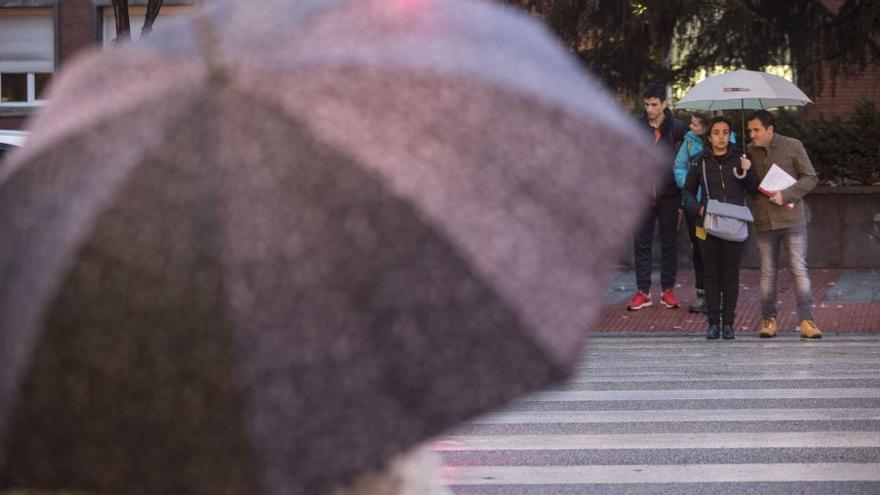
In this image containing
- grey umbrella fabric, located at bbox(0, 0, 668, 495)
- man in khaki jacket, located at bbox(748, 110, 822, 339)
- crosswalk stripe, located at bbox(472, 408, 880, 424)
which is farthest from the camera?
man in khaki jacket, located at bbox(748, 110, 822, 339)

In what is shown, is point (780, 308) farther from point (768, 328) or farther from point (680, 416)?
point (680, 416)

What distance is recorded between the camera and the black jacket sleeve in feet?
44.0

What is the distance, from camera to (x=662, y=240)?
49.7 feet

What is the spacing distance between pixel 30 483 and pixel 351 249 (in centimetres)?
67

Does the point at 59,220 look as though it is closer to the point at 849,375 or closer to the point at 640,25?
the point at 849,375

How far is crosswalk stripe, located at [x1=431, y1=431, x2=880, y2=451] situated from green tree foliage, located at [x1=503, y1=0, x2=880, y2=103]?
1147cm

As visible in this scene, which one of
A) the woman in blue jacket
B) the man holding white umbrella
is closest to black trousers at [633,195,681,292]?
the woman in blue jacket

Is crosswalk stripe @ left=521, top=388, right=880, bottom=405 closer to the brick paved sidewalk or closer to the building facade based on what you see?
the brick paved sidewalk

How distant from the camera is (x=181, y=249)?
2410 millimetres

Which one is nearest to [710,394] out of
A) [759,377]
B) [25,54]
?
[759,377]

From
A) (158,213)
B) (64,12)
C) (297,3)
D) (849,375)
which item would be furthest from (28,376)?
(64,12)

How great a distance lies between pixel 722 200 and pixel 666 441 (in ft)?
18.6

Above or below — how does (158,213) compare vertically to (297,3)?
below

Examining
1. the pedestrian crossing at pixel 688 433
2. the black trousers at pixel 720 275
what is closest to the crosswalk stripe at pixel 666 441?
the pedestrian crossing at pixel 688 433
